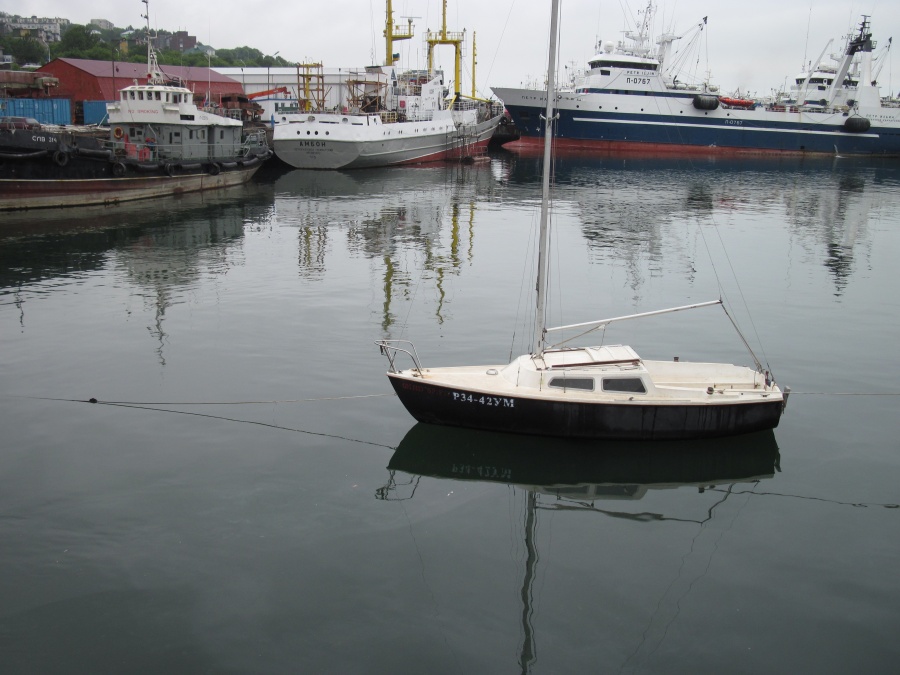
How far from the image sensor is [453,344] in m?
22.6

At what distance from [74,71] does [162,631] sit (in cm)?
8482

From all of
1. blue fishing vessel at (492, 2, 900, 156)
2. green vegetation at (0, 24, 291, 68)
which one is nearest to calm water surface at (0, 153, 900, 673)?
blue fishing vessel at (492, 2, 900, 156)

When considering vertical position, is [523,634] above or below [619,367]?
below

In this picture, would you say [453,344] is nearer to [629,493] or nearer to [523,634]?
[629,493]

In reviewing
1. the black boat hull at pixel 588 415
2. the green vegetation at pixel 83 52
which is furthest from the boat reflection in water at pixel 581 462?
the green vegetation at pixel 83 52

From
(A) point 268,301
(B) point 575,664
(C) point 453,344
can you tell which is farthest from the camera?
(A) point 268,301

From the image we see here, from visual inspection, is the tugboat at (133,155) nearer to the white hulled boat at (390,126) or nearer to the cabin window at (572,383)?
the white hulled boat at (390,126)

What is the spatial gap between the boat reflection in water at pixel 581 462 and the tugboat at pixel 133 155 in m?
Result: 38.6

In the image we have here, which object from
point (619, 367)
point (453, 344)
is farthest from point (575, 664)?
point (453, 344)

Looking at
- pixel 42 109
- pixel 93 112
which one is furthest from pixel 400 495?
pixel 93 112

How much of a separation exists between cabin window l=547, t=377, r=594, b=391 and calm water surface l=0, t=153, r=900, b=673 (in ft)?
4.34

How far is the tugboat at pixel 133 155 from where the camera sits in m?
44.2

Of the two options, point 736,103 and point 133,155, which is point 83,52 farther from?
point 736,103

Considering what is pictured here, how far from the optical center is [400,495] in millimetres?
14562
